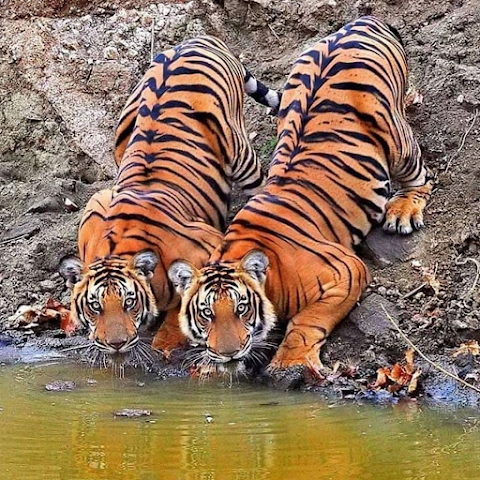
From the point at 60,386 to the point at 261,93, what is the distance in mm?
3232

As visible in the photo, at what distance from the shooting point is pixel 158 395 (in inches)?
250

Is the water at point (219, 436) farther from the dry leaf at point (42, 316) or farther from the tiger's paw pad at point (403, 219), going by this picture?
the tiger's paw pad at point (403, 219)

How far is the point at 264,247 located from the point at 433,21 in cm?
337

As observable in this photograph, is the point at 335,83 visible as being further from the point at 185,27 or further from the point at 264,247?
the point at 185,27

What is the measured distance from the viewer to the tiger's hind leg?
7.57 m

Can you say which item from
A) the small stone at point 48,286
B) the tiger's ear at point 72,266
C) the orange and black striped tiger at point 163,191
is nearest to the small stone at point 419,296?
the orange and black striped tiger at point 163,191

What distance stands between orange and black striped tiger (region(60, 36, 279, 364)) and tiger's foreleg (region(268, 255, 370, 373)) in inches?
30.0

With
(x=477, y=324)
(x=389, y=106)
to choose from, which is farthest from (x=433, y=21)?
(x=477, y=324)

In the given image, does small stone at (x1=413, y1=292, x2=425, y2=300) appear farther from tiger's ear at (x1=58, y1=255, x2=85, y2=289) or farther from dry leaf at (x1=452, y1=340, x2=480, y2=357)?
tiger's ear at (x1=58, y1=255, x2=85, y2=289)

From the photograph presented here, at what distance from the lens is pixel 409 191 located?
25.9 feet

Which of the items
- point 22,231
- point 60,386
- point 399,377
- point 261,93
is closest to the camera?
point 399,377

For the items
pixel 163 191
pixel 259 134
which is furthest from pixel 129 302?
pixel 259 134

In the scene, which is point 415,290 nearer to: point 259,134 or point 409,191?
point 409,191

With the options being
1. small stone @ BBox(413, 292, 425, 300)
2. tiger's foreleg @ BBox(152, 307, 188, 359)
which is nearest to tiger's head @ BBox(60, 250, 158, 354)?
tiger's foreleg @ BBox(152, 307, 188, 359)
